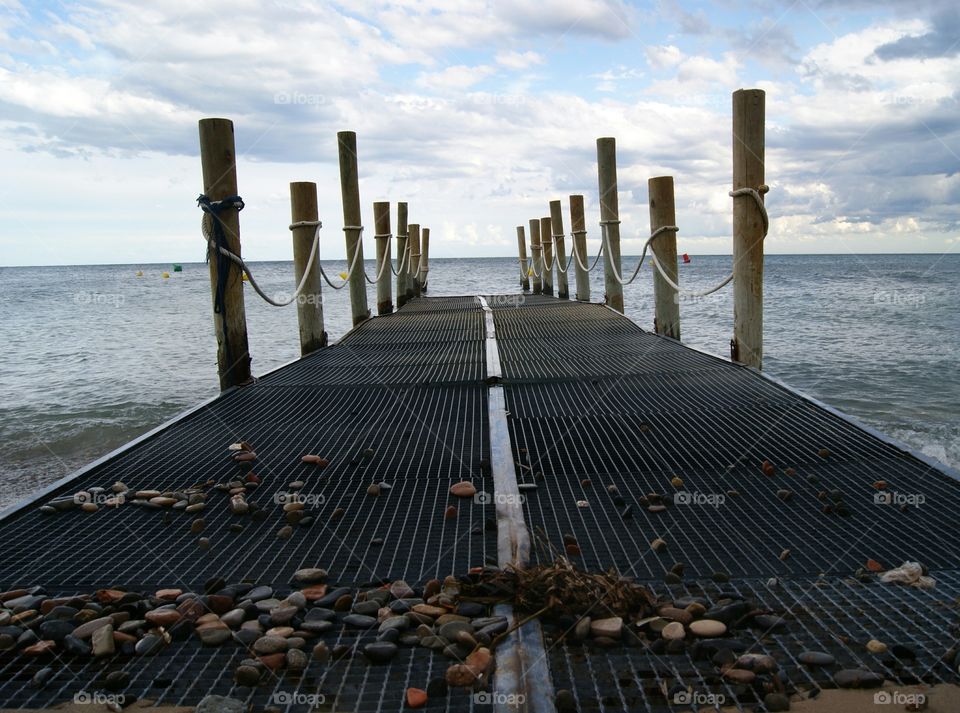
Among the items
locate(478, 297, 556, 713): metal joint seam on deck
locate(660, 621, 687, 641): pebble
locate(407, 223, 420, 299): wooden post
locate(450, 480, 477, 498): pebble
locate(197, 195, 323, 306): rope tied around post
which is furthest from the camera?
locate(407, 223, 420, 299): wooden post

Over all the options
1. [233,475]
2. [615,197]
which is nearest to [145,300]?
[615,197]

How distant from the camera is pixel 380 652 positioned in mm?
2039

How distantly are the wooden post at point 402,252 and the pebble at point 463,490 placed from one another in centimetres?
1332

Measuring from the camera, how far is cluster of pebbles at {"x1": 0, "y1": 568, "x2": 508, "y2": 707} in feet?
6.64

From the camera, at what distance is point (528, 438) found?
13.9ft

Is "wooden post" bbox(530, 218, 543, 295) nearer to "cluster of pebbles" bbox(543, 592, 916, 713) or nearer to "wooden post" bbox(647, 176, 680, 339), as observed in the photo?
"wooden post" bbox(647, 176, 680, 339)

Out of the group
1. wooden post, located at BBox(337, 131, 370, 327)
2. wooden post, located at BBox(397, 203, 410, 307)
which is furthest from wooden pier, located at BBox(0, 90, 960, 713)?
wooden post, located at BBox(397, 203, 410, 307)

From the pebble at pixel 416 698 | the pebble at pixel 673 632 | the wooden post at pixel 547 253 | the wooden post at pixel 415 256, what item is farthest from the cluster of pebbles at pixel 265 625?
the wooden post at pixel 547 253

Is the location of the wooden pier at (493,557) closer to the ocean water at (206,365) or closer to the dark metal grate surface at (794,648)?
the dark metal grate surface at (794,648)

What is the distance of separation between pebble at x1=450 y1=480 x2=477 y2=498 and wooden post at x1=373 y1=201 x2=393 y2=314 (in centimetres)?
1027

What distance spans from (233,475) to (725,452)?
244cm

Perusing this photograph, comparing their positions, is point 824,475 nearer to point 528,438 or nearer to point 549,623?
point 528,438

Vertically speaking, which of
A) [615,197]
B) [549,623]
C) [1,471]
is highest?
[615,197]

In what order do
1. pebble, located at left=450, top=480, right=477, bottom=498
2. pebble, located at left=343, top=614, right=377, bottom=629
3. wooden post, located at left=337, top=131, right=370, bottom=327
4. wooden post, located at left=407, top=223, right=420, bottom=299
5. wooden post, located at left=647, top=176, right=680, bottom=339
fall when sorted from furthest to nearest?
wooden post, located at left=407, top=223, right=420, bottom=299 < wooden post, located at left=337, top=131, right=370, bottom=327 < wooden post, located at left=647, top=176, right=680, bottom=339 < pebble, located at left=450, top=480, right=477, bottom=498 < pebble, located at left=343, top=614, right=377, bottom=629
